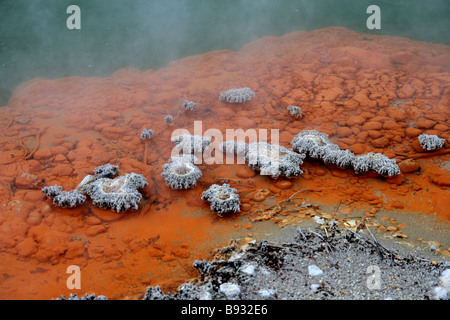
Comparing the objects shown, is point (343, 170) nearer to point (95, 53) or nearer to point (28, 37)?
point (95, 53)

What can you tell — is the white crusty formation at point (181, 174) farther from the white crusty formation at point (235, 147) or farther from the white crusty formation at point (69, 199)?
the white crusty formation at point (69, 199)

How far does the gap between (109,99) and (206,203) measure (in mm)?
3121

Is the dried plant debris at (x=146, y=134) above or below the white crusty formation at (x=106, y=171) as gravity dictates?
above

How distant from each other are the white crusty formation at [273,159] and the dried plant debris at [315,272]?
1.01 meters

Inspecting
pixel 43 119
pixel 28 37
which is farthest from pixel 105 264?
pixel 28 37

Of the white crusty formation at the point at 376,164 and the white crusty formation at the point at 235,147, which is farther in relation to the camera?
the white crusty formation at the point at 235,147

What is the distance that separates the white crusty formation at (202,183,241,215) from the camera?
392cm

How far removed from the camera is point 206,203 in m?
4.18

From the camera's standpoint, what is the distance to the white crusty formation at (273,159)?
4418 millimetres

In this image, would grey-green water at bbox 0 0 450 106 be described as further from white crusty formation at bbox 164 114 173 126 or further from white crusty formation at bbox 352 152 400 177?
white crusty formation at bbox 352 152 400 177

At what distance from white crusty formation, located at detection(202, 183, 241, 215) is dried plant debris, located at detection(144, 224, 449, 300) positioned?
1.53 ft
